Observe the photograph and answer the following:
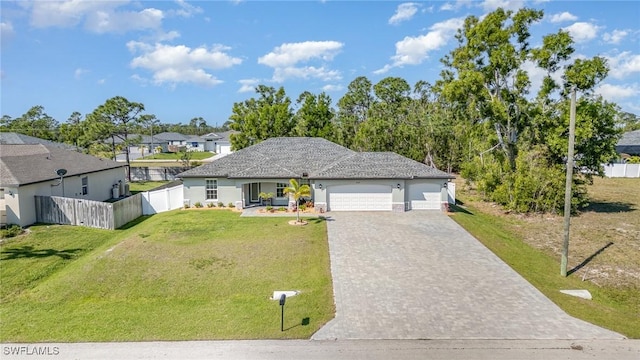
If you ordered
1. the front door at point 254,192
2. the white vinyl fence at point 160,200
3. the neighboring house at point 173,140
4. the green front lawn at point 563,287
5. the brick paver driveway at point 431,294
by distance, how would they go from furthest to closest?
the neighboring house at point 173,140
the front door at point 254,192
the white vinyl fence at point 160,200
the green front lawn at point 563,287
the brick paver driveway at point 431,294

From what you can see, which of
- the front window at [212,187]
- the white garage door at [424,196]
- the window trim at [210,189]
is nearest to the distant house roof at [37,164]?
the window trim at [210,189]

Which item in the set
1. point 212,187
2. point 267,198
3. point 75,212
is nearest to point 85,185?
point 75,212

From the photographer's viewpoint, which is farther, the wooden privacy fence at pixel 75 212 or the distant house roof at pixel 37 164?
the wooden privacy fence at pixel 75 212

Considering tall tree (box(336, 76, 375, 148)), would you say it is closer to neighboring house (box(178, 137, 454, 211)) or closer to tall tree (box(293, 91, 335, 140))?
tall tree (box(293, 91, 335, 140))

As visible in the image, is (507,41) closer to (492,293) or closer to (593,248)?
(593,248)

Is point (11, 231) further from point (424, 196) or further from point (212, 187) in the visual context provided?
point (424, 196)

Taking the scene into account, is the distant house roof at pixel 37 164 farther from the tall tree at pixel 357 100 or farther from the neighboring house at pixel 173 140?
the neighboring house at pixel 173 140

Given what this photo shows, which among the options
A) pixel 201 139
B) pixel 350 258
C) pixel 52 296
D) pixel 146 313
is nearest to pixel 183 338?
pixel 146 313
